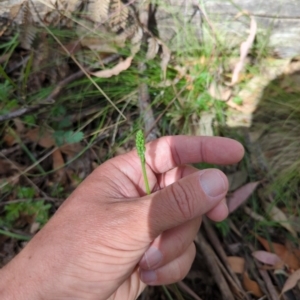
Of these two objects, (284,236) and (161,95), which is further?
(161,95)

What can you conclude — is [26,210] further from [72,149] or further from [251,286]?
[251,286]

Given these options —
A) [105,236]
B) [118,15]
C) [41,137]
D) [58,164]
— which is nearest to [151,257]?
[105,236]

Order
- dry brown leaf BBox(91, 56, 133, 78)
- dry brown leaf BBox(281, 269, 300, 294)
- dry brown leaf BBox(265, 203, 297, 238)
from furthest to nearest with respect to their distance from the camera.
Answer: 1. dry brown leaf BBox(91, 56, 133, 78)
2. dry brown leaf BBox(265, 203, 297, 238)
3. dry brown leaf BBox(281, 269, 300, 294)

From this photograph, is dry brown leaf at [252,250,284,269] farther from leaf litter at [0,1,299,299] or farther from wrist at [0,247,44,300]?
wrist at [0,247,44,300]

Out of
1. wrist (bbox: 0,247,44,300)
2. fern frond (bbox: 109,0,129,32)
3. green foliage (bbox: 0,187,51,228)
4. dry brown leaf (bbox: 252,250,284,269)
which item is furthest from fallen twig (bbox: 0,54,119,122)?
dry brown leaf (bbox: 252,250,284,269)

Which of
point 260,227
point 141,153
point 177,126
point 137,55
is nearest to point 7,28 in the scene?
point 137,55

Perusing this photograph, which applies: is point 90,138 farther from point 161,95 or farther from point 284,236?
point 284,236

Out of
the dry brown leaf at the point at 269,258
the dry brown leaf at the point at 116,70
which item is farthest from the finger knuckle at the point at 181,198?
the dry brown leaf at the point at 116,70
